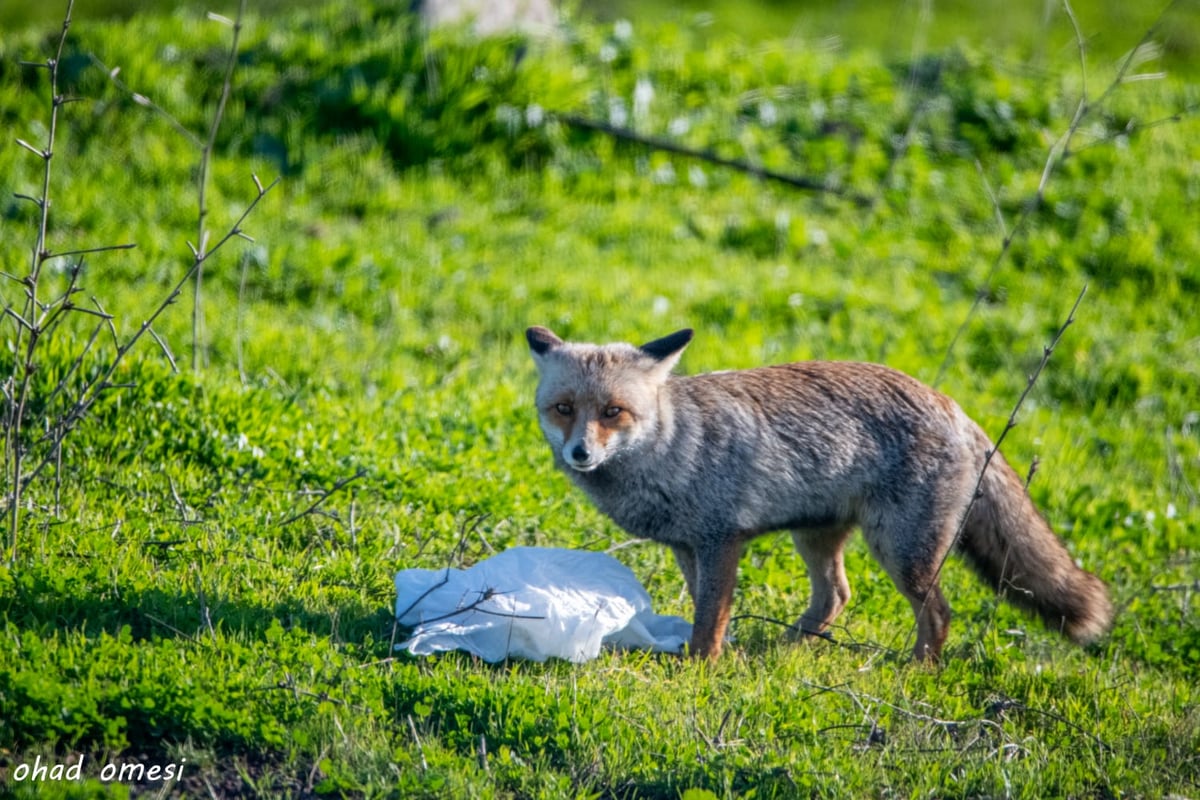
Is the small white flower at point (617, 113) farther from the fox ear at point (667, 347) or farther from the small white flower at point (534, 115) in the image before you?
the fox ear at point (667, 347)

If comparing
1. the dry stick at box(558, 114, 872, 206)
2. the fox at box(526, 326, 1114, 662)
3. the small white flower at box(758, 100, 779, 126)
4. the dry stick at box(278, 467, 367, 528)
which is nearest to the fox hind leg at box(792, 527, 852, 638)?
the fox at box(526, 326, 1114, 662)

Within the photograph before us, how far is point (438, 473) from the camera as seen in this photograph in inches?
274

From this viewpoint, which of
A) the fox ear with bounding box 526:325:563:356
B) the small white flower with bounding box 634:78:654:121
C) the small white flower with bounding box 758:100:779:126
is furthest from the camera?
the small white flower with bounding box 758:100:779:126

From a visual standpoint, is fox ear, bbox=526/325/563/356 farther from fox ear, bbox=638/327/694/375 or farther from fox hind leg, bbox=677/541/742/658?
fox hind leg, bbox=677/541/742/658

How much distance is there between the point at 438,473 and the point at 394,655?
6.55 ft

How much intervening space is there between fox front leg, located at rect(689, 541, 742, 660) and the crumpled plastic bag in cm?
25

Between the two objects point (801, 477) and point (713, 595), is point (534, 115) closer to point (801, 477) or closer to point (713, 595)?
point (801, 477)

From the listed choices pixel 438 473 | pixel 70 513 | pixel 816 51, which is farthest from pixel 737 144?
pixel 70 513

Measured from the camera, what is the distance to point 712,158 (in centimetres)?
1230

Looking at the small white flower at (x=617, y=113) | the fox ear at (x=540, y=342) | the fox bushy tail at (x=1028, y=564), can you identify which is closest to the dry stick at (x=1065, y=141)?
the fox bushy tail at (x=1028, y=564)

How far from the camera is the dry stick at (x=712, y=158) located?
12.1m

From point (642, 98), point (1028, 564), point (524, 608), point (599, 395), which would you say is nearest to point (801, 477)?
point (599, 395)

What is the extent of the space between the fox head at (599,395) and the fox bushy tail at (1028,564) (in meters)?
1.79

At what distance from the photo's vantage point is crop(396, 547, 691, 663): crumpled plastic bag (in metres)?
5.17
